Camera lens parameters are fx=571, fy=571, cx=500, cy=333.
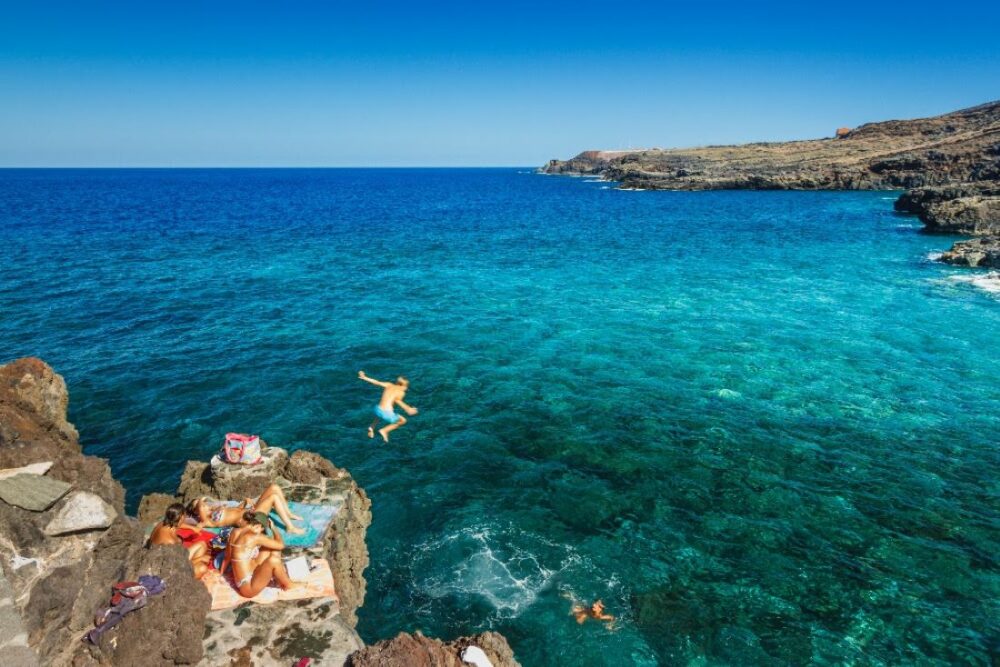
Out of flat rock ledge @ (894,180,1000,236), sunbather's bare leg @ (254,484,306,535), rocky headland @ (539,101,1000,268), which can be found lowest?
sunbather's bare leg @ (254,484,306,535)

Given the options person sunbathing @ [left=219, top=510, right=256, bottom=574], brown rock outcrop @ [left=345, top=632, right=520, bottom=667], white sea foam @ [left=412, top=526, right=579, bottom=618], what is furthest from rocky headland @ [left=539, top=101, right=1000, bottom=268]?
person sunbathing @ [left=219, top=510, right=256, bottom=574]

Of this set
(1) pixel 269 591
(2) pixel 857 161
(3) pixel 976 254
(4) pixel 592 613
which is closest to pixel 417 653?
(1) pixel 269 591

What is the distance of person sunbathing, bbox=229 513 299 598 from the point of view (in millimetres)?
11438

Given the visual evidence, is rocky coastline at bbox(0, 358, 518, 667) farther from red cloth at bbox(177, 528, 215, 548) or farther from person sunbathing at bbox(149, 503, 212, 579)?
red cloth at bbox(177, 528, 215, 548)

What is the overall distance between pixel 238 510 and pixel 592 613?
8.64 metres

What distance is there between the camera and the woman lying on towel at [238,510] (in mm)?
13016

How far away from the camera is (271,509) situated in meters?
13.3

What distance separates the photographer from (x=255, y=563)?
11.7 meters

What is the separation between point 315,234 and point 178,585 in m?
62.0

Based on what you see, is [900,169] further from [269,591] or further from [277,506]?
[269,591]

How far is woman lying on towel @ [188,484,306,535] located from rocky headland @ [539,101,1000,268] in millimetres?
54707

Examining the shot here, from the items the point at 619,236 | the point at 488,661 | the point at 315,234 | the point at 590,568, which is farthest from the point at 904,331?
the point at 315,234

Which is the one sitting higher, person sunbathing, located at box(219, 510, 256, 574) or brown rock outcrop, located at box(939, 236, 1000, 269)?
brown rock outcrop, located at box(939, 236, 1000, 269)

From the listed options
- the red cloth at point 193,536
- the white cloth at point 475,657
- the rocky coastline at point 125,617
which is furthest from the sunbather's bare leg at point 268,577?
the white cloth at point 475,657
